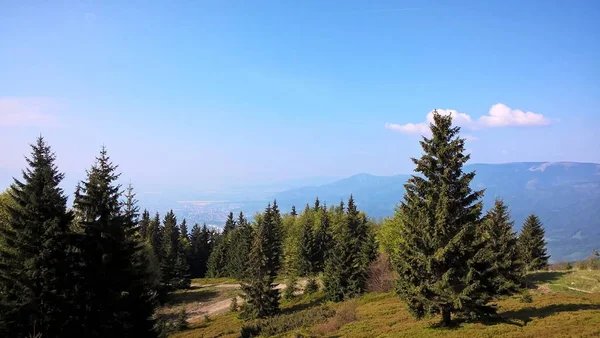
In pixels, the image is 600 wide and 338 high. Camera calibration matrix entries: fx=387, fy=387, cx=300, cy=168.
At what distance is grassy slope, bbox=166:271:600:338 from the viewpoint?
19.2 metres

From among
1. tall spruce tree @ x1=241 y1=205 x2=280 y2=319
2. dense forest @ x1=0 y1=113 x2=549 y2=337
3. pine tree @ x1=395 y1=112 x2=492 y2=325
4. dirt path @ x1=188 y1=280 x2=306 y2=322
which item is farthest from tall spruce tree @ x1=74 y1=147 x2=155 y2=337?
dirt path @ x1=188 y1=280 x2=306 y2=322

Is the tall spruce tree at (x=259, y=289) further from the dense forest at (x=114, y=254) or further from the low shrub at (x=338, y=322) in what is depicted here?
the dense forest at (x=114, y=254)

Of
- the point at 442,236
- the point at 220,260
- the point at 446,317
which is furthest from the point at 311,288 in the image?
the point at 442,236

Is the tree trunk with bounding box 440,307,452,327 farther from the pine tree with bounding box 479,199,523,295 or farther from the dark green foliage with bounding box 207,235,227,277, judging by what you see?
the dark green foliage with bounding box 207,235,227,277

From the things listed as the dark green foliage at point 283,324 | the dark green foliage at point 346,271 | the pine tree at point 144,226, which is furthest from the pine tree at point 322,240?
the dark green foliage at point 283,324

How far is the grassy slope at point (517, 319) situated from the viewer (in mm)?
19250

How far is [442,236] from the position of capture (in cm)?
2127

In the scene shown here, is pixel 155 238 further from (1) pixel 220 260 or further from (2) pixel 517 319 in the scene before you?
(2) pixel 517 319

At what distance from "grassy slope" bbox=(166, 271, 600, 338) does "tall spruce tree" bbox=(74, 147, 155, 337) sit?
42.9 feet

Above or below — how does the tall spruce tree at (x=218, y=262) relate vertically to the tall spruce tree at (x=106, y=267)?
below

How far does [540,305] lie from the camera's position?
2752 centimetres

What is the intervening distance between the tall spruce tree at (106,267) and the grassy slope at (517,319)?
13.1 metres

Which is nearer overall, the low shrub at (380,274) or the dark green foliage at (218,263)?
the low shrub at (380,274)

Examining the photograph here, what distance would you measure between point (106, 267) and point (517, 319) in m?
24.8
